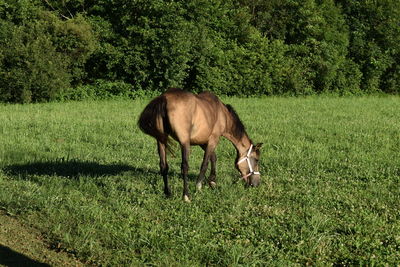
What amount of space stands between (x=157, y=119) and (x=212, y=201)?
1.41 meters

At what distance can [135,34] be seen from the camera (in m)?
27.4

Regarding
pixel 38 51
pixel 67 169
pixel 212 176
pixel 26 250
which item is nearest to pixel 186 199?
pixel 212 176

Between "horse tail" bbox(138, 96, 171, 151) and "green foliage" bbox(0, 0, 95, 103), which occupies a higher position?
"horse tail" bbox(138, 96, 171, 151)

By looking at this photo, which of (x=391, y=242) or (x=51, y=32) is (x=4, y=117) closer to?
(x=51, y=32)

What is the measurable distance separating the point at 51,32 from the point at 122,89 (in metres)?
4.73

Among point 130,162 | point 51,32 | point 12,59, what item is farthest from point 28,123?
point 51,32

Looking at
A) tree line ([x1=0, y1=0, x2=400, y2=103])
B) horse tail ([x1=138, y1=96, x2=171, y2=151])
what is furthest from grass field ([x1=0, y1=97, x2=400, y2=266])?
tree line ([x1=0, y1=0, x2=400, y2=103])

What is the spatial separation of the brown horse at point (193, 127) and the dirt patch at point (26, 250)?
2.19 m

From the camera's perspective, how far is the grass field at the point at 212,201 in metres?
5.17

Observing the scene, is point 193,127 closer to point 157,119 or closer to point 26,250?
point 157,119

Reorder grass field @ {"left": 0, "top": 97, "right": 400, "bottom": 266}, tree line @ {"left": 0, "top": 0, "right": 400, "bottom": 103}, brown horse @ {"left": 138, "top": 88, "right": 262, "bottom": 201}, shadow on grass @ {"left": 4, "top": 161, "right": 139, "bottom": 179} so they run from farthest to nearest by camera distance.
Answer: tree line @ {"left": 0, "top": 0, "right": 400, "bottom": 103}
shadow on grass @ {"left": 4, "top": 161, "right": 139, "bottom": 179}
brown horse @ {"left": 138, "top": 88, "right": 262, "bottom": 201}
grass field @ {"left": 0, "top": 97, "right": 400, "bottom": 266}

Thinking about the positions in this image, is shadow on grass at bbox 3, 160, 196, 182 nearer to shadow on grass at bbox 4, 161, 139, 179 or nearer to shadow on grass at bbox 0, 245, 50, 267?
shadow on grass at bbox 4, 161, 139, 179

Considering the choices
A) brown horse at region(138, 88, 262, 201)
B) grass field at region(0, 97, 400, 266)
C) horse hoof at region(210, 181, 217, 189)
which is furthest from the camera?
horse hoof at region(210, 181, 217, 189)

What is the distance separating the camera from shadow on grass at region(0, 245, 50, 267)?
4910 mm
